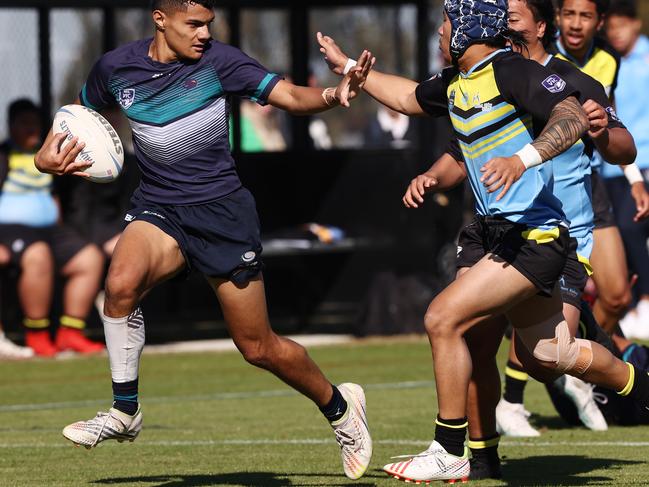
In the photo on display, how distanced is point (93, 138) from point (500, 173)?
2129 millimetres

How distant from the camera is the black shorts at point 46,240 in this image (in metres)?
13.6

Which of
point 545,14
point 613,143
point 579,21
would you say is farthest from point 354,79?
point 579,21

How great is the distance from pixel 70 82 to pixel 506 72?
928cm

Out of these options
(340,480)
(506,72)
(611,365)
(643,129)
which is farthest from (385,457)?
(643,129)

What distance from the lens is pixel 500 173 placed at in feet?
17.9

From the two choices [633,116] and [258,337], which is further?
[633,116]

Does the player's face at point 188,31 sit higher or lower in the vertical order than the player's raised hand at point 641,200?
higher

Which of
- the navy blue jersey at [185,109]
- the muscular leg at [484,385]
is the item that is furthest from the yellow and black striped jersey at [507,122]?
the navy blue jersey at [185,109]

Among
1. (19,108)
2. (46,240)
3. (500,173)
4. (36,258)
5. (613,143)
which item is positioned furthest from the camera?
(46,240)

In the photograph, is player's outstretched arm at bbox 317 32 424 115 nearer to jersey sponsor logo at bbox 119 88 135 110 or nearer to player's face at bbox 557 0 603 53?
jersey sponsor logo at bbox 119 88 135 110

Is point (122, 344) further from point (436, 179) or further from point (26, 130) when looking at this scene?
point (26, 130)

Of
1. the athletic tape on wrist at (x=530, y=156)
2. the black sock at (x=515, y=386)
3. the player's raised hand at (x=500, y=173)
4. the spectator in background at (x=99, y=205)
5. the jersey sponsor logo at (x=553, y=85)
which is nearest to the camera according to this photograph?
the player's raised hand at (x=500, y=173)

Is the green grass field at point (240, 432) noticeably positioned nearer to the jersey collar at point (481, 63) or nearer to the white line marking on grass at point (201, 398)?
the white line marking on grass at point (201, 398)

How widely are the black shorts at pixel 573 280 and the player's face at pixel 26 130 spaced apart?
25.5ft
